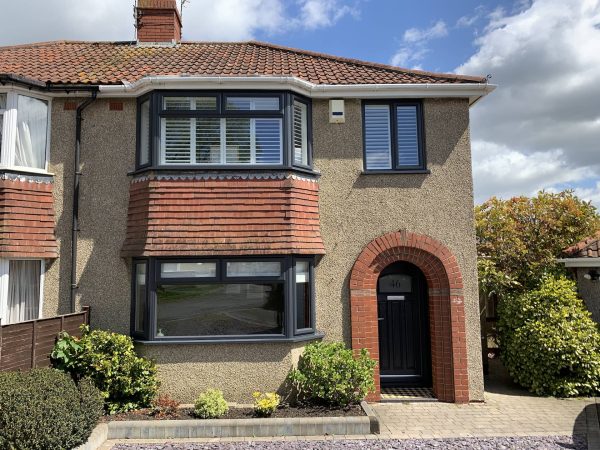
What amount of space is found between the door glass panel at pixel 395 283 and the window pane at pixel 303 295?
5.34 ft

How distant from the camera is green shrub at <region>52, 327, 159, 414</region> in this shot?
23.3 ft

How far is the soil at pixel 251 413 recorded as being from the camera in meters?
6.92

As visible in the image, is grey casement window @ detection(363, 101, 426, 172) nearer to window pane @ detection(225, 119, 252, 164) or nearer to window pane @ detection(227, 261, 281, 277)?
window pane @ detection(225, 119, 252, 164)

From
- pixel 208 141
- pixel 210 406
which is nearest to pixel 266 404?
pixel 210 406

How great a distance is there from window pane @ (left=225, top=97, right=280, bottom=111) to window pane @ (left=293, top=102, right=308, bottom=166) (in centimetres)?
45

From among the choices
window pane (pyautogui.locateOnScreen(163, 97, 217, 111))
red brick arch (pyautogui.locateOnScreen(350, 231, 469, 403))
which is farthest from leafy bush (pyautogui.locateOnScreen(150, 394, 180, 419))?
window pane (pyautogui.locateOnScreen(163, 97, 217, 111))

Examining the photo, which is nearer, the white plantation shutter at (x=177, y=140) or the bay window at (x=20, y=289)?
the bay window at (x=20, y=289)

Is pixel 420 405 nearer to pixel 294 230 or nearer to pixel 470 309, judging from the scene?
pixel 470 309

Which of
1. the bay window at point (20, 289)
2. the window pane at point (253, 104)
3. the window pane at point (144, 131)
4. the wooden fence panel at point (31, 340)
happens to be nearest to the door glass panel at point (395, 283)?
the window pane at point (253, 104)

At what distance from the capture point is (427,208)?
336 inches

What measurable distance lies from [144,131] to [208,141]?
133 cm

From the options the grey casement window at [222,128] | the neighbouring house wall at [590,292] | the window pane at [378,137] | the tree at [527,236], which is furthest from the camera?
the tree at [527,236]

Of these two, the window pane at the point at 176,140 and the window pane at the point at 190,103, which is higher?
the window pane at the point at 190,103

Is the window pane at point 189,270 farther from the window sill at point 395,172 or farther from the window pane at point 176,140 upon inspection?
the window sill at point 395,172
